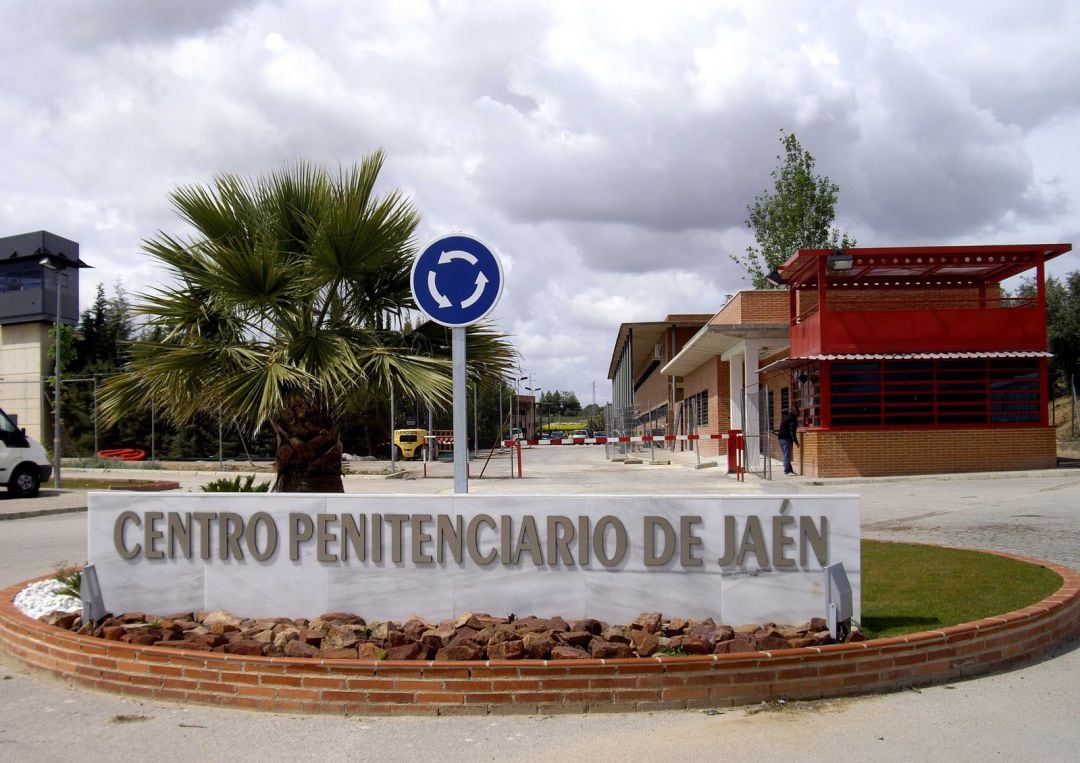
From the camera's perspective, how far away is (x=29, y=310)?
1580 inches

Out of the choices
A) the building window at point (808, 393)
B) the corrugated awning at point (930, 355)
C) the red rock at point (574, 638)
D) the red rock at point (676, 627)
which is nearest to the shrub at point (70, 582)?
the red rock at point (574, 638)

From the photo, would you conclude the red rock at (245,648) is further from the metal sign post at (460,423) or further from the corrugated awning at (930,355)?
the corrugated awning at (930,355)

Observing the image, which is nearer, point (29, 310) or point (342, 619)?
point (342, 619)

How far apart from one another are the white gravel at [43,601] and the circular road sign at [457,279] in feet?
11.2

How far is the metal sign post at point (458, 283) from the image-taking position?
6570 millimetres

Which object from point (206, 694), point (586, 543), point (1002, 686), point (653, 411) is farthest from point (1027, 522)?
point (653, 411)

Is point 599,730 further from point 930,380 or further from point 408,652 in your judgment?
point 930,380

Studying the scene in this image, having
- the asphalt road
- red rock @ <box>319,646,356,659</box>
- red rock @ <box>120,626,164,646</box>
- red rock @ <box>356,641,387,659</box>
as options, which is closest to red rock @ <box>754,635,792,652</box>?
the asphalt road

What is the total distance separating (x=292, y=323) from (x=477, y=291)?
11.3ft

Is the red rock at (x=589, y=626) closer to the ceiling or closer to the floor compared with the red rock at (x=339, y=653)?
closer to the ceiling

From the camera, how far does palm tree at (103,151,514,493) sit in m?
→ 8.73

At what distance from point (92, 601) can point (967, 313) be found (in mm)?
21807

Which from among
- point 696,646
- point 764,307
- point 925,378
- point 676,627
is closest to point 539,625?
point 676,627

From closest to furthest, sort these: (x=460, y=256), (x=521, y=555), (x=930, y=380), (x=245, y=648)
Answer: (x=245, y=648)
(x=521, y=555)
(x=460, y=256)
(x=930, y=380)
